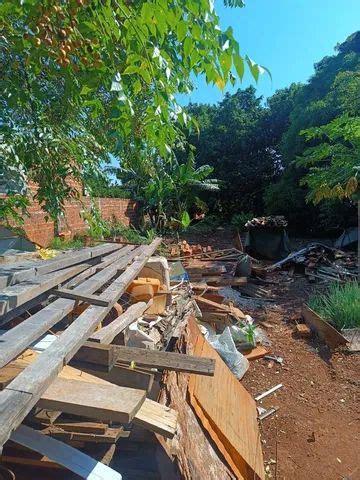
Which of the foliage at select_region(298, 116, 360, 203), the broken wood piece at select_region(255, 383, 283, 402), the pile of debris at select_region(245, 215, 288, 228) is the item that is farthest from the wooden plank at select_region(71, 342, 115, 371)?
the pile of debris at select_region(245, 215, 288, 228)

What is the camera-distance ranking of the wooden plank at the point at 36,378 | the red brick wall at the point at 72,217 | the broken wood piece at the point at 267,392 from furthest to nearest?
the red brick wall at the point at 72,217, the broken wood piece at the point at 267,392, the wooden plank at the point at 36,378

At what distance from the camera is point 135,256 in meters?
5.09

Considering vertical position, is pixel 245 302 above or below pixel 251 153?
below

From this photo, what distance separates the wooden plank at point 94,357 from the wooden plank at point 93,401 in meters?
0.30

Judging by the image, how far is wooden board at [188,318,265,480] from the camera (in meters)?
2.87

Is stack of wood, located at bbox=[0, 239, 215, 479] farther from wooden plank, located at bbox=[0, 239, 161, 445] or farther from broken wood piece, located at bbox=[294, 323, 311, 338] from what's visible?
broken wood piece, located at bbox=[294, 323, 311, 338]

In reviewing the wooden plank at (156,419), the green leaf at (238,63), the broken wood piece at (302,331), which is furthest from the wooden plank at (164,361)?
the broken wood piece at (302,331)

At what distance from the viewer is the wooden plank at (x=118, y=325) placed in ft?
7.65

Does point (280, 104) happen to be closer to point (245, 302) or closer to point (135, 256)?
point (245, 302)

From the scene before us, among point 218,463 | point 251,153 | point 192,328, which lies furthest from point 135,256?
point 251,153

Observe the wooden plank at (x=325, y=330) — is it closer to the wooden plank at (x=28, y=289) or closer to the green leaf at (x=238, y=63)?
the wooden plank at (x=28, y=289)

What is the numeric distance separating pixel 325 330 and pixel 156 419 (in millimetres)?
4501

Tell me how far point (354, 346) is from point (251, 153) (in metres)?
17.0

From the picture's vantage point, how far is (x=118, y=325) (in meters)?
2.81
